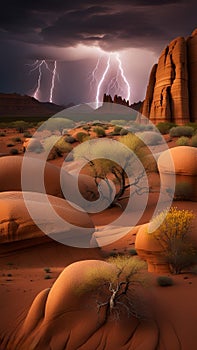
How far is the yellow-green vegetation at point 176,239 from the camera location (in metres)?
10.0

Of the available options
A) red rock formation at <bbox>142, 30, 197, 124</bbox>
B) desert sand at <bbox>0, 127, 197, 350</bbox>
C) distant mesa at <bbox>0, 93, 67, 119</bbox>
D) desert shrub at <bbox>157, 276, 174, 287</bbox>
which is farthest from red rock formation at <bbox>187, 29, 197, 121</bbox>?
distant mesa at <bbox>0, 93, 67, 119</bbox>

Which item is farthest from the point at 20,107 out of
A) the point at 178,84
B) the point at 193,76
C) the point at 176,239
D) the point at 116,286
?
the point at 116,286

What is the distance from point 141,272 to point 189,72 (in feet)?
136

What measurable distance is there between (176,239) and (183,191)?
8.86m

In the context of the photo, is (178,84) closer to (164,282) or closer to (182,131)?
(182,131)

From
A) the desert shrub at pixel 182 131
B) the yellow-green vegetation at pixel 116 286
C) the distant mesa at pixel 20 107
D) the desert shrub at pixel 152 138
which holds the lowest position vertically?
the yellow-green vegetation at pixel 116 286

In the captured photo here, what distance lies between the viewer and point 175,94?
4378 centimetres

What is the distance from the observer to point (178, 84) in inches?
1710

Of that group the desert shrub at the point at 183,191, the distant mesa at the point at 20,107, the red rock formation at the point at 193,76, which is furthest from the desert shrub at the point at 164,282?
the distant mesa at the point at 20,107

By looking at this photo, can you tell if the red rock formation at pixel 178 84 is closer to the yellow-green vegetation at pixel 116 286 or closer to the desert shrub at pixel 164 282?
the desert shrub at pixel 164 282

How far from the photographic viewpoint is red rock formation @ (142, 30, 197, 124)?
4375cm

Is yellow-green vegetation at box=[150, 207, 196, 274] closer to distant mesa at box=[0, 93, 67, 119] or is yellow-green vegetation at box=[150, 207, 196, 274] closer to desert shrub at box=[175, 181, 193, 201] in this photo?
desert shrub at box=[175, 181, 193, 201]

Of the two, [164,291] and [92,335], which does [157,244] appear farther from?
[92,335]

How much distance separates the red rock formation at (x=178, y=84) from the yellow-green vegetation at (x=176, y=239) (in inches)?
1373
